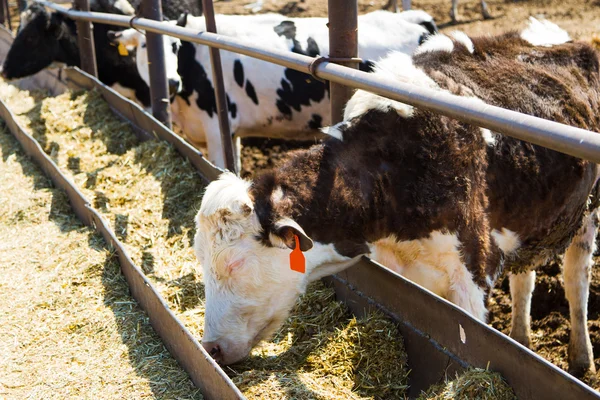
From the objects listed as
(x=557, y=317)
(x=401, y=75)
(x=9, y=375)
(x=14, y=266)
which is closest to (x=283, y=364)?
(x=9, y=375)

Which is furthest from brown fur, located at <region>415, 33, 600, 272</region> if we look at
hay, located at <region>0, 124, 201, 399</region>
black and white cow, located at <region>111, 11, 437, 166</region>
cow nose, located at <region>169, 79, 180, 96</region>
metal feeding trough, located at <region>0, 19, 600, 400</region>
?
cow nose, located at <region>169, 79, 180, 96</region>

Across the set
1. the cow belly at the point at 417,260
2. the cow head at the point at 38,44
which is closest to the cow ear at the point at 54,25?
the cow head at the point at 38,44

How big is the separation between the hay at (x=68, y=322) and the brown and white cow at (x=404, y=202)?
14.5 inches

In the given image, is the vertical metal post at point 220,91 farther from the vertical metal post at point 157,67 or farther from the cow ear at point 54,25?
the cow ear at point 54,25

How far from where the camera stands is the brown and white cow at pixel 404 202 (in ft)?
10.1

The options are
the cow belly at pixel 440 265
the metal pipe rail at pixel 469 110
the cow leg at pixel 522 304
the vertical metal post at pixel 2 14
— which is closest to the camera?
the metal pipe rail at pixel 469 110

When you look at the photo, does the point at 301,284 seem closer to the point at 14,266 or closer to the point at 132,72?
the point at 14,266

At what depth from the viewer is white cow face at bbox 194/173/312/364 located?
3.05 m

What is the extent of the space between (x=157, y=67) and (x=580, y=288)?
367 cm

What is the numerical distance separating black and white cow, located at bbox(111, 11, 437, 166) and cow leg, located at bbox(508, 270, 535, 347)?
2791 mm

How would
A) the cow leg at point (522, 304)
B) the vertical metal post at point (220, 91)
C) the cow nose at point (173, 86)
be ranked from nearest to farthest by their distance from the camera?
the cow leg at point (522, 304) → the vertical metal post at point (220, 91) → the cow nose at point (173, 86)

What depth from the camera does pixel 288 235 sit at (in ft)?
9.62

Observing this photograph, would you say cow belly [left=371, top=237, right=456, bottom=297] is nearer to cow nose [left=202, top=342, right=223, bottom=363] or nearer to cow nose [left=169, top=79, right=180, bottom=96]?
cow nose [left=202, top=342, right=223, bottom=363]

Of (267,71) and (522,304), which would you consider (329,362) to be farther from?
(267,71)
